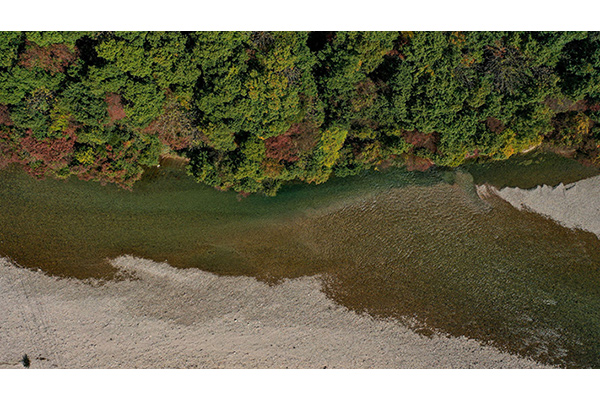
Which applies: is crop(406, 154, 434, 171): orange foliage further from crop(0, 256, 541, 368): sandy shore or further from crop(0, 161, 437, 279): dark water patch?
crop(0, 256, 541, 368): sandy shore

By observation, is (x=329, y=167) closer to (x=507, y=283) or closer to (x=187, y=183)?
(x=187, y=183)

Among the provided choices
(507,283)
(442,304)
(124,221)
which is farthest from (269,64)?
(507,283)

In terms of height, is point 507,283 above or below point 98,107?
below

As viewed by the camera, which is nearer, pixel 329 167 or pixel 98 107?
pixel 98 107

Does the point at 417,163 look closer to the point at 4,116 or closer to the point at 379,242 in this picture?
the point at 379,242

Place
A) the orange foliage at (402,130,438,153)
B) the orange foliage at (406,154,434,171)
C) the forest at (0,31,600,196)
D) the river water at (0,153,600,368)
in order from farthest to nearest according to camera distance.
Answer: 1. the orange foliage at (406,154,434,171)
2. the river water at (0,153,600,368)
3. the orange foliage at (402,130,438,153)
4. the forest at (0,31,600,196)

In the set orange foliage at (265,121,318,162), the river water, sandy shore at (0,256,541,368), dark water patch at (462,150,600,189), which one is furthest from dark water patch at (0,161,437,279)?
orange foliage at (265,121,318,162)

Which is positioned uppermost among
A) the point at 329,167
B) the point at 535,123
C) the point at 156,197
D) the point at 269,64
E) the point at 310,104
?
the point at 269,64
